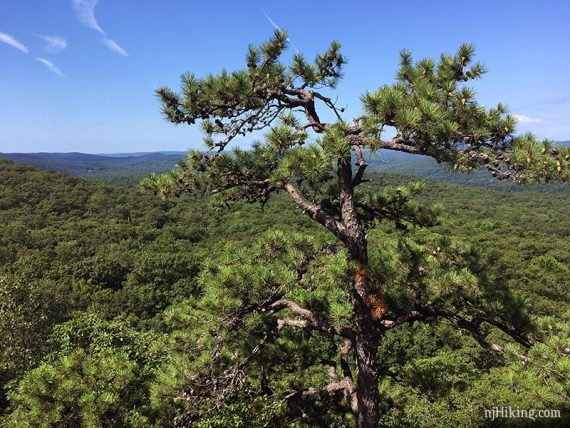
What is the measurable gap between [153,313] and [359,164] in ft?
78.2

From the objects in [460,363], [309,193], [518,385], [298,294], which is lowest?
[460,363]

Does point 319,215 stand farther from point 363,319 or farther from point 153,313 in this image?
point 153,313

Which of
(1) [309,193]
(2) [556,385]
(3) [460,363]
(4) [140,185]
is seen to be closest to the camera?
(2) [556,385]

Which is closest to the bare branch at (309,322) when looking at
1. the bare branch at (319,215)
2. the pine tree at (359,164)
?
the pine tree at (359,164)

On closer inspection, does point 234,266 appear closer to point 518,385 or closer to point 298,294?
point 298,294

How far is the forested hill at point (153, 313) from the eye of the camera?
3.20 metres

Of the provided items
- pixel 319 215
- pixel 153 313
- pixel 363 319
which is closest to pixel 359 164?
pixel 319 215

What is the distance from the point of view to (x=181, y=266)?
28.1 metres

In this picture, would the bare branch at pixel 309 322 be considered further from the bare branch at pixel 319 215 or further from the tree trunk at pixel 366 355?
the bare branch at pixel 319 215

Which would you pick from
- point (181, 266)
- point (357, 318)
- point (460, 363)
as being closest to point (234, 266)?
point (357, 318)

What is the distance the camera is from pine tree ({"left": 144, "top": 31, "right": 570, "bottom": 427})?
2709 mm

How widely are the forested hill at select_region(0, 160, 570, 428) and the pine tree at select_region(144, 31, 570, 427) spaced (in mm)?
449

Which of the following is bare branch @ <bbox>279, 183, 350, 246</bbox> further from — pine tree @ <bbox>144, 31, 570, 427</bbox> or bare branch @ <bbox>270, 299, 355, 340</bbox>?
bare branch @ <bbox>270, 299, 355, 340</bbox>

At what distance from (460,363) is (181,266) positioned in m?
19.4
